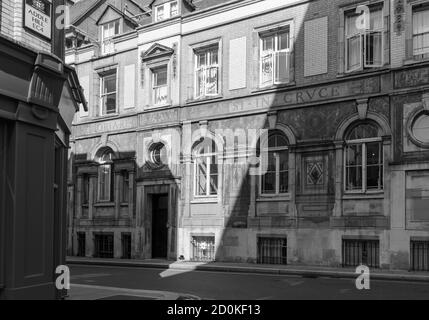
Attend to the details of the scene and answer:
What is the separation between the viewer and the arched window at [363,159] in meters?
19.5

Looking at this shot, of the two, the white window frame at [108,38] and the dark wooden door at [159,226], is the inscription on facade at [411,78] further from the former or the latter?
the white window frame at [108,38]

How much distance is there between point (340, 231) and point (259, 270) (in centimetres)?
311

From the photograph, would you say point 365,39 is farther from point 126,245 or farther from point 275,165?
point 126,245

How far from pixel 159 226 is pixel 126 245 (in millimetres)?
1987

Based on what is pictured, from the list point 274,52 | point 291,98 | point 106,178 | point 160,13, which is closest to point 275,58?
point 274,52

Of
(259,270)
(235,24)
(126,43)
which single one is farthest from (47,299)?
(126,43)

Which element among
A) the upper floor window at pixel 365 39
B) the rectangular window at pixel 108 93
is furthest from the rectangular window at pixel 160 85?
the upper floor window at pixel 365 39

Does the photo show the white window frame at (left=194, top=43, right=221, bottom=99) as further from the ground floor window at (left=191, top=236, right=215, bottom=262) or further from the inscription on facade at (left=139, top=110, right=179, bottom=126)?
the ground floor window at (left=191, top=236, right=215, bottom=262)

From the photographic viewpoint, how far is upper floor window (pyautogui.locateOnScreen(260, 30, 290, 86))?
22.2 meters

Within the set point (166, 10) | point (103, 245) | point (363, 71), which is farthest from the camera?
point (103, 245)

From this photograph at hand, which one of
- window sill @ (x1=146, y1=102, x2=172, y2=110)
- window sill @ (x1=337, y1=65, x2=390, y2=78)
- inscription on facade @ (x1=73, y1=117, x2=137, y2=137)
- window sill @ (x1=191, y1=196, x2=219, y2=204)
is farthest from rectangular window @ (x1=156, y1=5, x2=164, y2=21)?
window sill @ (x1=337, y1=65, x2=390, y2=78)

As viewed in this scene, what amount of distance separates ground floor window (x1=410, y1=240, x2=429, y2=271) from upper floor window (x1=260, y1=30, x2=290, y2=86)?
774cm

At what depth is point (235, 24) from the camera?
23.4 meters

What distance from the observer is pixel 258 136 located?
22234 millimetres
